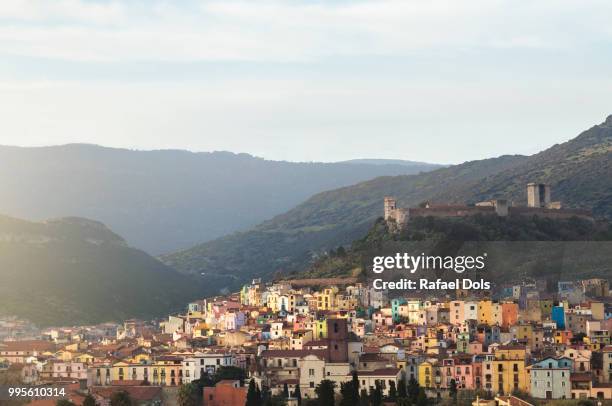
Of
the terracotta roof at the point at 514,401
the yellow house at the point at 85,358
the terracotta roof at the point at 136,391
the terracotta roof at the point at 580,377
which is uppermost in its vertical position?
the yellow house at the point at 85,358

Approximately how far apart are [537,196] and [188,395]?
59814 mm

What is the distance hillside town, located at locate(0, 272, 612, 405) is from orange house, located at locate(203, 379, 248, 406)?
46 millimetres

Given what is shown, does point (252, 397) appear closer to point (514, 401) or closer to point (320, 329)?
point (514, 401)

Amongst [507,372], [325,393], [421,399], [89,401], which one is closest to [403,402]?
[421,399]

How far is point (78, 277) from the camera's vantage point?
12862 cm

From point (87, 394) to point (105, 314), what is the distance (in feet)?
185

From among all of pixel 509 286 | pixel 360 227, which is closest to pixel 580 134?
pixel 360 227

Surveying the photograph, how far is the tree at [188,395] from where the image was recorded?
5878cm

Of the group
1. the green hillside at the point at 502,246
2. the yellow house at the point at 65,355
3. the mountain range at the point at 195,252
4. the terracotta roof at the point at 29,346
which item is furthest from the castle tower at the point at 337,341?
the mountain range at the point at 195,252

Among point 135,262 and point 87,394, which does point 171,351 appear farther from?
point 135,262

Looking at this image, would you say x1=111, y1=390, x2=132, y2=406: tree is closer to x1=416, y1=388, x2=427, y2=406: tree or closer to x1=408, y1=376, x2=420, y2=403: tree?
x1=408, y1=376, x2=420, y2=403: tree

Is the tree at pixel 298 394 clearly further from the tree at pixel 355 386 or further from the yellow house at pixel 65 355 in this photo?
the yellow house at pixel 65 355

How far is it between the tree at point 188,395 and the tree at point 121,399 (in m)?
1.75

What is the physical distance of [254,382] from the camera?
193 ft
